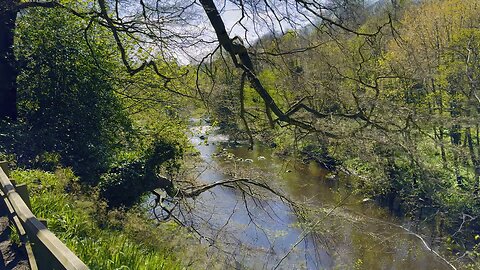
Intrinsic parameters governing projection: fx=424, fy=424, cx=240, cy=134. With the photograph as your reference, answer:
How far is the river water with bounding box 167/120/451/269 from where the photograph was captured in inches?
452

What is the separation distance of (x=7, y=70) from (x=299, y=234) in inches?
386

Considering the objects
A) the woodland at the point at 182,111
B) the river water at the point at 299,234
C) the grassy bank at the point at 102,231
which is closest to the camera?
the grassy bank at the point at 102,231

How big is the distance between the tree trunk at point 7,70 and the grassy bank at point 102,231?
9.29ft

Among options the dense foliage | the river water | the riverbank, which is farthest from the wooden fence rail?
the riverbank

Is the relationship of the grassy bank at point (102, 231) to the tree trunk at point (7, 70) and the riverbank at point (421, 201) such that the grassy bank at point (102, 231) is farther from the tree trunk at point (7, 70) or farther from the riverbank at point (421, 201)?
the riverbank at point (421, 201)

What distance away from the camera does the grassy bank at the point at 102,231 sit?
16.0ft

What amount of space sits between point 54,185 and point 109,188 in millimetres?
2510

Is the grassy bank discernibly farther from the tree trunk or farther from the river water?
the tree trunk

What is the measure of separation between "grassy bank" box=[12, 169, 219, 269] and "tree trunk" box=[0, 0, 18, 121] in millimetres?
2833

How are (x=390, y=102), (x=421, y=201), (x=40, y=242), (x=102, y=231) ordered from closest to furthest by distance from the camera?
(x=40, y=242)
(x=102, y=231)
(x=390, y=102)
(x=421, y=201)

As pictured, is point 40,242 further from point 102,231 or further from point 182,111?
point 182,111

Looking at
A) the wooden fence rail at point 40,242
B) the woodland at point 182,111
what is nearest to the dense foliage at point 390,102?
the woodland at point 182,111

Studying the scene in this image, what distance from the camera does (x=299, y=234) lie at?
13984 millimetres

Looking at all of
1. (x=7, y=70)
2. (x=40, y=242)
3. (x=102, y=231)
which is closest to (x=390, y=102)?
(x=102, y=231)
